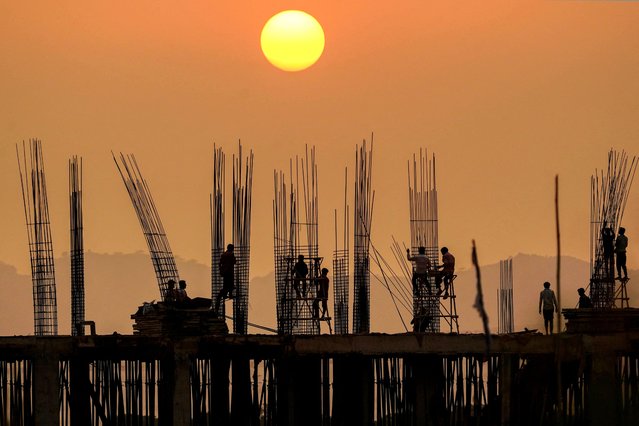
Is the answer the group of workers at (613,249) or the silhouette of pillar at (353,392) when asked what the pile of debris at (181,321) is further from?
the group of workers at (613,249)

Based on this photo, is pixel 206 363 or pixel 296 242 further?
pixel 296 242

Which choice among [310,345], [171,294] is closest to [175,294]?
[171,294]

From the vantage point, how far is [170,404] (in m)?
36.9

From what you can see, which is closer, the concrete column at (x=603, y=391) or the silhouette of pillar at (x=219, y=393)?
the concrete column at (x=603, y=391)

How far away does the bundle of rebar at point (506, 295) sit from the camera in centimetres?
4516

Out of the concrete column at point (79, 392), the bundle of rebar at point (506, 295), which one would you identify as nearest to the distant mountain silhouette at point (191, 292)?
the bundle of rebar at point (506, 295)

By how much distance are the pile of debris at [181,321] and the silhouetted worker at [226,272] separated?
81.3 inches

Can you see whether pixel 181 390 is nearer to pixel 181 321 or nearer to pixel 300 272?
pixel 181 321

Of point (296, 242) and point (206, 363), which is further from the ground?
point (296, 242)

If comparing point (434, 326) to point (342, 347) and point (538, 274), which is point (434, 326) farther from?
point (538, 274)

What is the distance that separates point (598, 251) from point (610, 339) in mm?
4669

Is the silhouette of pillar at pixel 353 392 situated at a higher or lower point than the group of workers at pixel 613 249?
lower

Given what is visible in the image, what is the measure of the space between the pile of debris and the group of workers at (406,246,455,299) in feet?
16.3

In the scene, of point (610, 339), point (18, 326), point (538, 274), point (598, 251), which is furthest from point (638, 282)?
point (538, 274)
